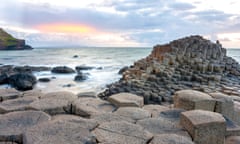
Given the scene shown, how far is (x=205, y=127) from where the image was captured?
2404 millimetres

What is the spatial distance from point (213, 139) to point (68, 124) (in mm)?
1537

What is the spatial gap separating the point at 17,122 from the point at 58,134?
613 mm

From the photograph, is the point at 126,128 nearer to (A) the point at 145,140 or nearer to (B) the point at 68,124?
(A) the point at 145,140

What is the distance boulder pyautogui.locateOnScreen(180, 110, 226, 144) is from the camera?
2396mm

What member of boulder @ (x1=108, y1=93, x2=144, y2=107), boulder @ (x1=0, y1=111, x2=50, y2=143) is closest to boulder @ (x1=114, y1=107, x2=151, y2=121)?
boulder @ (x1=108, y1=93, x2=144, y2=107)

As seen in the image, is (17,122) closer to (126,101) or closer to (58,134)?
(58,134)

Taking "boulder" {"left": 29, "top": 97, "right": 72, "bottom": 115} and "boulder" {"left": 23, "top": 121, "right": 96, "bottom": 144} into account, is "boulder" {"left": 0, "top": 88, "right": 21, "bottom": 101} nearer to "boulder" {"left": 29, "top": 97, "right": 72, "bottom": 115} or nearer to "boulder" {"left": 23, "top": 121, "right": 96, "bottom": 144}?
"boulder" {"left": 29, "top": 97, "right": 72, "bottom": 115}

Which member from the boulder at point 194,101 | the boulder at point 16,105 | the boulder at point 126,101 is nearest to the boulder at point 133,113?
the boulder at point 126,101

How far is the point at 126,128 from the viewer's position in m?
2.38

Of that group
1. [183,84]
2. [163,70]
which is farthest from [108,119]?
[163,70]

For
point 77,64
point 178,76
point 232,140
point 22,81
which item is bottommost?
point 77,64

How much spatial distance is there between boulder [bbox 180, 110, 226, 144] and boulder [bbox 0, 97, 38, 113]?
1934 mm

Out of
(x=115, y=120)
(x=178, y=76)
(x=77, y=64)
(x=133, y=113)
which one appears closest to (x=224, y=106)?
(x=133, y=113)

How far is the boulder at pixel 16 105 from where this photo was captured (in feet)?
9.52
